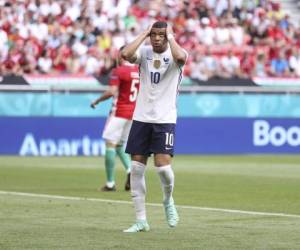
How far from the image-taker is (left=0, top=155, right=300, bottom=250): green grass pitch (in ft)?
34.7

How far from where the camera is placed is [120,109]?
1823 cm

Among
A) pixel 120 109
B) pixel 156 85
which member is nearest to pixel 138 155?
pixel 156 85

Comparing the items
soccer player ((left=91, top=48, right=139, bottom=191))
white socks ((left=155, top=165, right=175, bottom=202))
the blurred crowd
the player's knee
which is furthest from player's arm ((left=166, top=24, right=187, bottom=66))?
the blurred crowd

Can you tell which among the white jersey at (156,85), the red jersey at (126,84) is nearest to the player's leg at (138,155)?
the white jersey at (156,85)

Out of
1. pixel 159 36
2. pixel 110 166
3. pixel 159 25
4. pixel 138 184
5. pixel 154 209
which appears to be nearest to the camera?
pixel 159 25

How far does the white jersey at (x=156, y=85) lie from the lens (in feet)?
38.6

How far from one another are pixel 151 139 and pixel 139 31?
852 inches

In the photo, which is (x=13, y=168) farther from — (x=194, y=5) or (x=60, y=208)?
(x=194, y=5)

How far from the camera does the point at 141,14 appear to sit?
34.3 metres

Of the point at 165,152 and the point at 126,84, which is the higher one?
the point at 165,152

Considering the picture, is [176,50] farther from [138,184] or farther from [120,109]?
[120,109]

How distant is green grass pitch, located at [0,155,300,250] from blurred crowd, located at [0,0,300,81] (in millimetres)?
6211

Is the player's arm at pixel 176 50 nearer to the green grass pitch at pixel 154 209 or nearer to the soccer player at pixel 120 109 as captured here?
the green grass pitch at pixel 154 209

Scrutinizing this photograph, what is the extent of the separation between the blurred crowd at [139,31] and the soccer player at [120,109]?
11.4 m
